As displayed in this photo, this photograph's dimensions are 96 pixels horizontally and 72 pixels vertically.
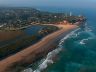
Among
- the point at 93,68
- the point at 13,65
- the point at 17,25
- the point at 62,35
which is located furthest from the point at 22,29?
the point at 93,68

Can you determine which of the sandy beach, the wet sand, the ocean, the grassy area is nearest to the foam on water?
the ocean

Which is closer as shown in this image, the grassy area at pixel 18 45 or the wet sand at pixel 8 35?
the grassy area at pixel 18 45

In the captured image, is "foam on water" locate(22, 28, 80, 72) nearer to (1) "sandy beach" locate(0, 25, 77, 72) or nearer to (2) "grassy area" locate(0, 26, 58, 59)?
(1) "sandy beach" locate(0, 25, 77, 72)

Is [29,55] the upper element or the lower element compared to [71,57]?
upper

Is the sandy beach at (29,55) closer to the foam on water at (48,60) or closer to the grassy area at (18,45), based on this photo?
the foam on water at (48,60)

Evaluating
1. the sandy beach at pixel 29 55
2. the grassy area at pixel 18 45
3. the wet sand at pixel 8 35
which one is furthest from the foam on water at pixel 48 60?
the wet sand at pixel 8 35

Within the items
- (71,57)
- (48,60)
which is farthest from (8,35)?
(71,57)

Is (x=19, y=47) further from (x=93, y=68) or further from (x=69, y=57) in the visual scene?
(x=93, y=68)

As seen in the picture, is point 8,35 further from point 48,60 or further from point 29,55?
point 48,60

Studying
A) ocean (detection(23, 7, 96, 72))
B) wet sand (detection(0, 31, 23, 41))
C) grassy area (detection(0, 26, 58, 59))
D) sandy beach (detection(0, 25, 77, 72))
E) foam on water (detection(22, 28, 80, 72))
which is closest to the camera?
foam on water (detection(22, 28, 80, 72))
